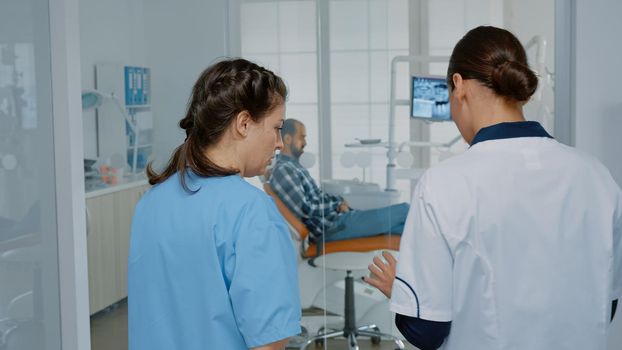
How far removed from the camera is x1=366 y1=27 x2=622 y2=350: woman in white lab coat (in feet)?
4.76

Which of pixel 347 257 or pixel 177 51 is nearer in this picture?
pixel 177 51

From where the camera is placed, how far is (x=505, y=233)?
1.46 meters

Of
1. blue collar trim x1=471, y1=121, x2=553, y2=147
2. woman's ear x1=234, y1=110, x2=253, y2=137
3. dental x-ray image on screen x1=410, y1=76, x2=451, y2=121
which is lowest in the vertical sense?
blue collar trim x1=471, y1=121, x2=553, y2=147

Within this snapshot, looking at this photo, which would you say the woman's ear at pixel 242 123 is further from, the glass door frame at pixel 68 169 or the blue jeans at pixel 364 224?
the blue jeans at pixel 364 224

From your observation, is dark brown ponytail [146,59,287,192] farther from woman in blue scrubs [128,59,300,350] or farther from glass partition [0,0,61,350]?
glass partition [0,0,61,350]

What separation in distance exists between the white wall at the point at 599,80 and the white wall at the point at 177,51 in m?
1.39

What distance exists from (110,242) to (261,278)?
1.88 metres

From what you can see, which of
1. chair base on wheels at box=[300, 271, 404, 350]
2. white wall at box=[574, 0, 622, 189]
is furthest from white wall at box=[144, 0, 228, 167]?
white wall at box=[574, 0, 622, 189]

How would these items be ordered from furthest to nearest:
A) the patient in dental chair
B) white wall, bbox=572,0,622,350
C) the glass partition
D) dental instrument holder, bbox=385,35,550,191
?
the patient in dental chair < dental instrument holder, bbox=385,35,550,191 < white wall, bbox=572,0,622,350 < the glass partition

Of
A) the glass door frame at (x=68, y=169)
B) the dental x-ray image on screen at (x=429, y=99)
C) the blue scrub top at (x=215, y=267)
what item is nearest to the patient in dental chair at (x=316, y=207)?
the dental x-ray image on screen at (x=429, y=99)

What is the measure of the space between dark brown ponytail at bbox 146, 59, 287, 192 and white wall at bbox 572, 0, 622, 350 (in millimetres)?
1650

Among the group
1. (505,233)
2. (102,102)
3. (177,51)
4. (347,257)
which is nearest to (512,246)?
(505,233)

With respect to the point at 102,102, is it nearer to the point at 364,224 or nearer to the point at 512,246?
the point at 364,224

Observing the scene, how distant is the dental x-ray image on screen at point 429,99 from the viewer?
10.2ft
